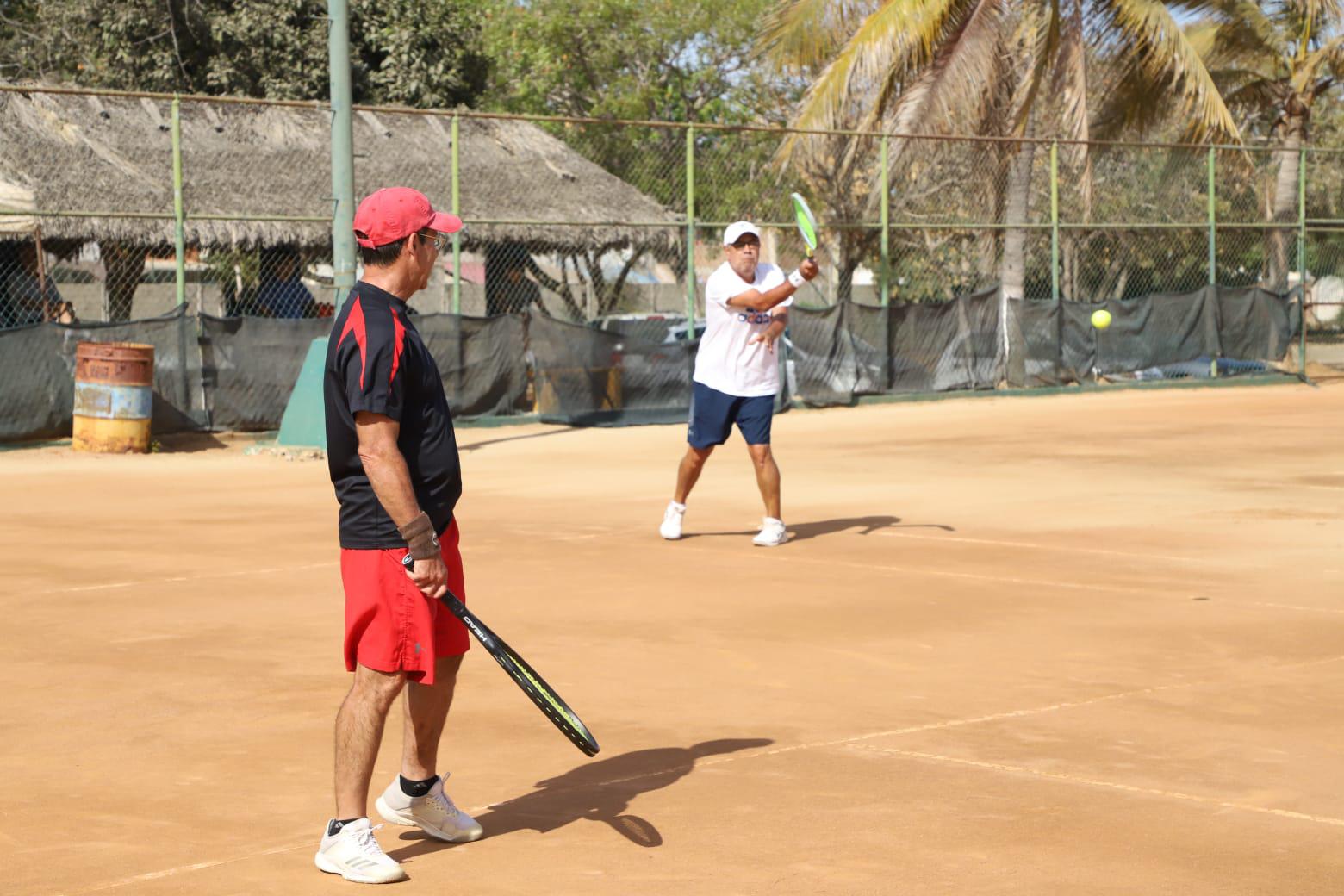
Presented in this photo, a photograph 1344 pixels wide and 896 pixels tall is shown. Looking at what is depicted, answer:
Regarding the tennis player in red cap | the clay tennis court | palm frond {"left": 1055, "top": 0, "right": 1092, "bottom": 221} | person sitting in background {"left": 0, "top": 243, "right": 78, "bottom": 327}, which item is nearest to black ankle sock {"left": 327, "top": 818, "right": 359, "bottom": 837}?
the tennis player in red cap

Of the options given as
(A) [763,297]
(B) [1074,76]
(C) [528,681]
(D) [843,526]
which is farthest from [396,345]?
(B) [1074,76]

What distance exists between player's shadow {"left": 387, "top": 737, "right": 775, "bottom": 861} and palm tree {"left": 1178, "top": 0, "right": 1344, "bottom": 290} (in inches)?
980

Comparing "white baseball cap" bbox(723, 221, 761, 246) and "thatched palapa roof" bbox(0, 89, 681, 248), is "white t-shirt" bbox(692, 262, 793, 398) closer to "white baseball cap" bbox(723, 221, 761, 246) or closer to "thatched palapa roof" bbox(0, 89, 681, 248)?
"white baseball cap" bbox(723, 221, 761, 246)

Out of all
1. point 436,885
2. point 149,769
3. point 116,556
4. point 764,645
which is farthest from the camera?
point 116,556

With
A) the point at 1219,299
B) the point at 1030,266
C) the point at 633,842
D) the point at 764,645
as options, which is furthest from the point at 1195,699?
the point at 1030,266

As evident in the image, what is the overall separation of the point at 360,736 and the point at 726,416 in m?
6.22

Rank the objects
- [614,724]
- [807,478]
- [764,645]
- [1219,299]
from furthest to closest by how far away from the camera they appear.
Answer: [1219,299] → [807,478] → [764,645] → [614,724]

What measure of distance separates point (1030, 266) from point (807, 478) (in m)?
17.3

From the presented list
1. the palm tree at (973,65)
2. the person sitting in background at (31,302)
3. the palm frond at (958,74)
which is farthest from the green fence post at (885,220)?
the person sitting in background at (31,302)

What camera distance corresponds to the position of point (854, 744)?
5.79 metres

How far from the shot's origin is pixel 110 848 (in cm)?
467

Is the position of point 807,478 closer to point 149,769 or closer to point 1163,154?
point 149,769

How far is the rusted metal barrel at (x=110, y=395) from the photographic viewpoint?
54.9 ft

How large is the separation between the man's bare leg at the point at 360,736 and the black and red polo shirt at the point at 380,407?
345 mm
